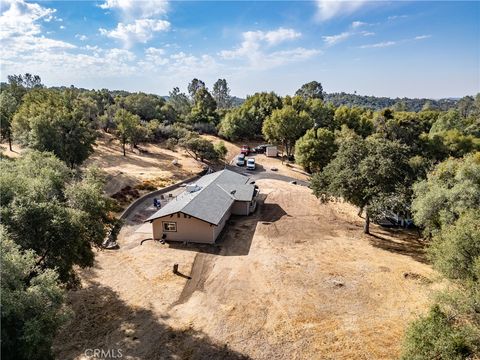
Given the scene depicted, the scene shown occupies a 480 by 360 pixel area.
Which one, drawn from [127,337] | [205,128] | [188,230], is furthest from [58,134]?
[205,128]

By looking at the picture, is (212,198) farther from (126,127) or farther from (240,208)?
(126,127)

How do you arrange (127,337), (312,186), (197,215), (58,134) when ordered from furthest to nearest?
(58,134) → (312,186) → (197,215) → (127,337)

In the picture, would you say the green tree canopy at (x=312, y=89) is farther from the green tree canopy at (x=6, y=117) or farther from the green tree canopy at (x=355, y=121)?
the green tree canopy at (x=6, y=117)

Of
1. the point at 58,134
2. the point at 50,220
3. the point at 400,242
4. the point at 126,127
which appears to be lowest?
the point at 400,242

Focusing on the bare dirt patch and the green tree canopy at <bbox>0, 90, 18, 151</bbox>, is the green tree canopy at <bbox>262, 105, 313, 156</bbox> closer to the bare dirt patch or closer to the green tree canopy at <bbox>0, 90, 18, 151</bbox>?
the bare dirt patch

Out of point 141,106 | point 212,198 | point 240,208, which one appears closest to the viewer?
point 212,198

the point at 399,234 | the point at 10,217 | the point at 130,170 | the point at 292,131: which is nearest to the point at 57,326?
the point at 10,217

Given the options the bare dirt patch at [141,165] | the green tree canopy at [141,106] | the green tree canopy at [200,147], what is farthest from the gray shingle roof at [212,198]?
the green tree canopy at [141,106]

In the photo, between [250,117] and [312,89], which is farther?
[312,89]

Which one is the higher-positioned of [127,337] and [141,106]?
[141,106]
